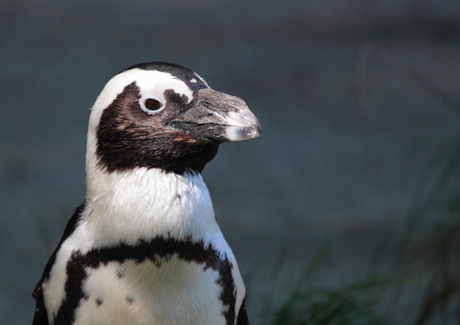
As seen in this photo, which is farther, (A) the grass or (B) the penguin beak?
(A) the grass

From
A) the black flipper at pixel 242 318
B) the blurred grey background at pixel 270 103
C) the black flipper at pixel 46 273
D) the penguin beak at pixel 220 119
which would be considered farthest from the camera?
the blurred grey background at pixel 270 103

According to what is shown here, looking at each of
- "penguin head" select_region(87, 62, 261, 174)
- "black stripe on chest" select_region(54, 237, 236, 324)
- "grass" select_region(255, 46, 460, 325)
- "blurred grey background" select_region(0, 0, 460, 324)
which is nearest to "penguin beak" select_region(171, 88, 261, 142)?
"penguin head" select_region(87, 62, 261, 174)

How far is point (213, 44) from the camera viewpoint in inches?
146

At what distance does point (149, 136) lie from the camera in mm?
1277

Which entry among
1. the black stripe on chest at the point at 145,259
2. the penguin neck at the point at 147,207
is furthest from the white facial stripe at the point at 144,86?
the black stripe on chest at the point at 145,259

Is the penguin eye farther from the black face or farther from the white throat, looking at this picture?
the white throat

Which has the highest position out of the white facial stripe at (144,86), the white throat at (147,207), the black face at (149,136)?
the white facial stripe at (144,86)

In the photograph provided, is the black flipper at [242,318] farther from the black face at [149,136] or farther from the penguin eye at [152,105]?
the penguin eye at [152,105]

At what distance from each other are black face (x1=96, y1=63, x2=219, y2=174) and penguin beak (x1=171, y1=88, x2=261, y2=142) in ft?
0.04

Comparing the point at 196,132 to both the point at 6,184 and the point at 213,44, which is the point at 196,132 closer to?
the point at 6,184

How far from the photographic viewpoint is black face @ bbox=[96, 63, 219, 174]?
1.28m

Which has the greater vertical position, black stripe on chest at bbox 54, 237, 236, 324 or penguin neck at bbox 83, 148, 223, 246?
penguin neck at bbox 83, 148, 223, 246

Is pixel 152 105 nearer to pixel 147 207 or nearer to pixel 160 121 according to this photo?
pixel 160 121

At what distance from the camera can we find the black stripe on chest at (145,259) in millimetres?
1280
